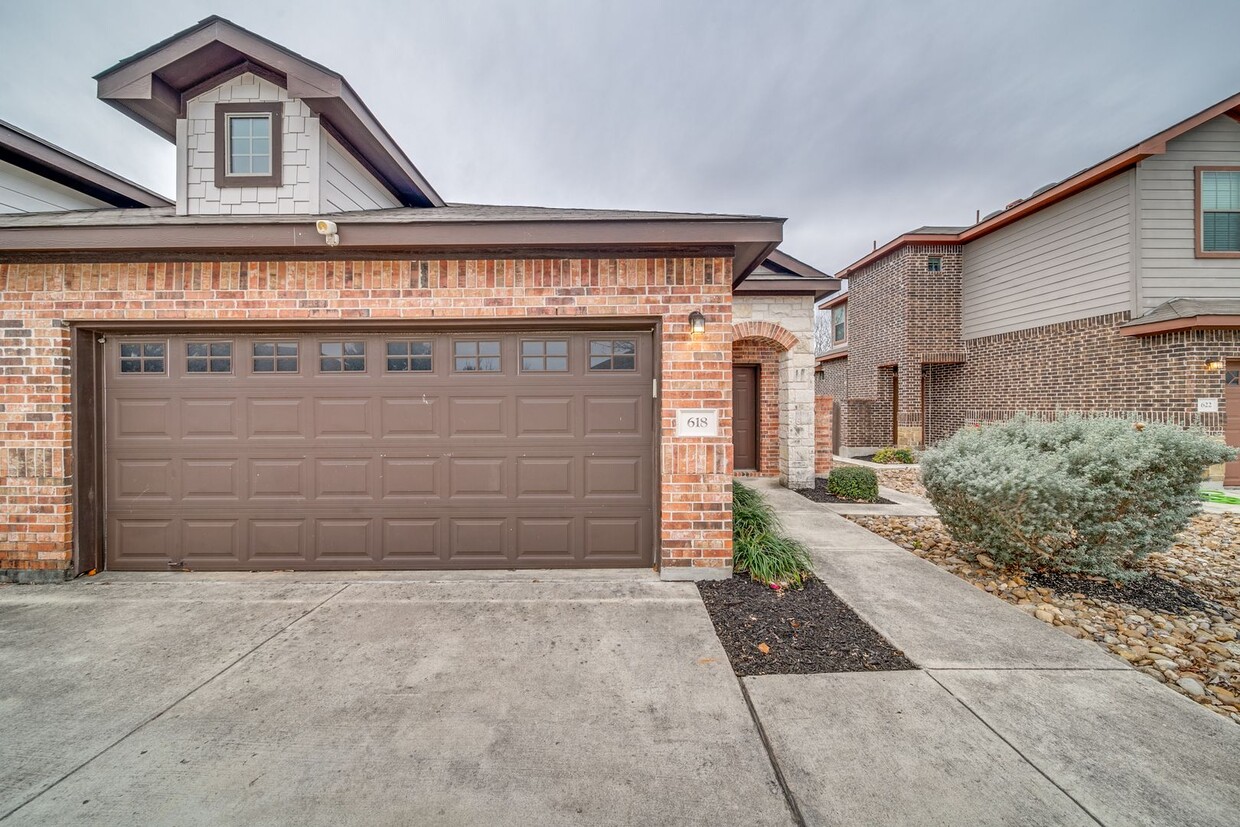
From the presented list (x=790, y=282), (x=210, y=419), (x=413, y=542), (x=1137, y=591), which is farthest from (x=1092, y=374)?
(x=210, y=419)

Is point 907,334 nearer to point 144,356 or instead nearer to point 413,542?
point 413,542

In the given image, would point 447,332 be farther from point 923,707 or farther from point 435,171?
point 435,171

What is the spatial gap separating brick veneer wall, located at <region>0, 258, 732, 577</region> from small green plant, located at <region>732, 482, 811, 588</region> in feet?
0.74

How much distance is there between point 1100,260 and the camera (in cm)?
919

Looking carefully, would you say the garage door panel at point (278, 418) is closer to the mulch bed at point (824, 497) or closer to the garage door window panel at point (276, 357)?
the garage door window panel at point (276, 357)

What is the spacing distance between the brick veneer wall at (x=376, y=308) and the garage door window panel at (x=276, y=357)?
310 millimetres

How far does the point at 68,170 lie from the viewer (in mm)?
5969

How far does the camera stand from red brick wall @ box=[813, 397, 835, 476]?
349 inches

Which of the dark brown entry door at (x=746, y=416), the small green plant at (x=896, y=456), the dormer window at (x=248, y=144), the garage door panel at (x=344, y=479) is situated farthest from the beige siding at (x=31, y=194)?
the small green plant at (x=896, y=456)

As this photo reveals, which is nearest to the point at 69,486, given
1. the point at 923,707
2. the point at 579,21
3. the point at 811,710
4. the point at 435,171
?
the point at 811,710

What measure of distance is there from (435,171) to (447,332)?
34.7 m

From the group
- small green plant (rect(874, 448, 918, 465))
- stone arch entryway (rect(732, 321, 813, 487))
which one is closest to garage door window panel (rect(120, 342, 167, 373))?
stone arch entryway (rect(732, 321, 813, 487))

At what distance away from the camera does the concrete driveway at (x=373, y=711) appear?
1.95m

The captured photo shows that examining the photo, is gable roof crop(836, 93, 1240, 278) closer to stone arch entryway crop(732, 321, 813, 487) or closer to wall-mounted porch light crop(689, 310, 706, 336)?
stone arch entryway crop(732, 321, 813, 487)
